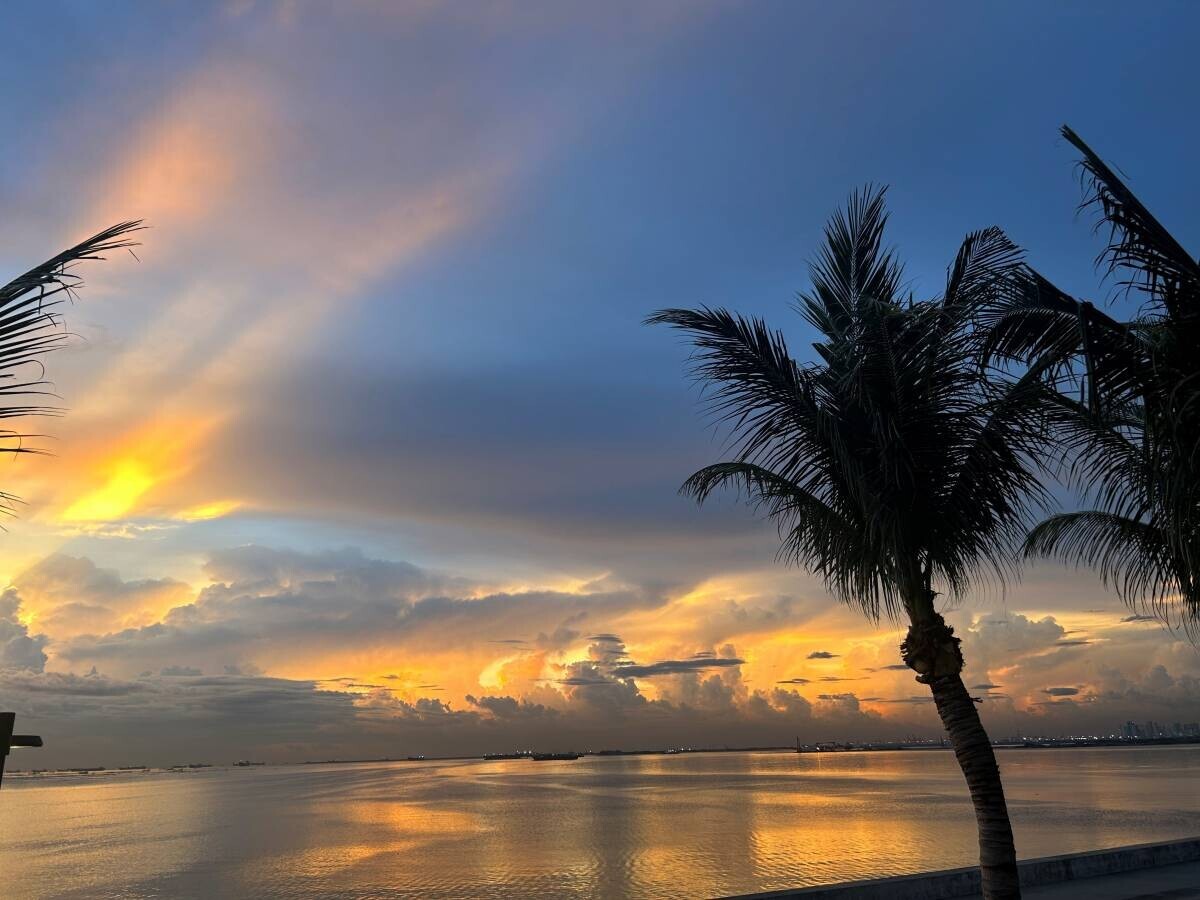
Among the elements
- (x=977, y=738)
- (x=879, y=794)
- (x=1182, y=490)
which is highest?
(x=1182, y=490)

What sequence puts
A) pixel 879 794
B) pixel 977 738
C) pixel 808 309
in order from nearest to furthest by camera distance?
pixel 977 738 → pixel 808 309 → pixel 879 794

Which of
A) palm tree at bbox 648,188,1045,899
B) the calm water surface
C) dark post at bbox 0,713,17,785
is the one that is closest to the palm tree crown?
palm tree at bbox 648,188,1045,899

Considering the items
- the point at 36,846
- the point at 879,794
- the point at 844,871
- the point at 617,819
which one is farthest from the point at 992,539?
the point at 879,794

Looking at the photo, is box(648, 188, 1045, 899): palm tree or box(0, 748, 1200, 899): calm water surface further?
box(0, 748, 1200, 899): calm water surface

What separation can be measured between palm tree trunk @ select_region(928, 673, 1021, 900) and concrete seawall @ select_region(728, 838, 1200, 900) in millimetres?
3064

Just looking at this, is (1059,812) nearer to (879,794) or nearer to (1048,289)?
(879,794)

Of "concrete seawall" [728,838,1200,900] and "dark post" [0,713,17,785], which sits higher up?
"dark post" [0,713,17,785]

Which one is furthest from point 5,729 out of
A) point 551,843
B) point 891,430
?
point 551,843

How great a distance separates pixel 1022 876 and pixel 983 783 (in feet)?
19.4

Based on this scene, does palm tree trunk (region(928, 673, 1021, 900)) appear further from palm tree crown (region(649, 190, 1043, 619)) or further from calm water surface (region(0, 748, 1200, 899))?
calm water surface (region(0, 748, 1200, 899))

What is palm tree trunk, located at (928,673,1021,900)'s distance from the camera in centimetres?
920

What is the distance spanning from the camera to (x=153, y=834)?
59.9 m

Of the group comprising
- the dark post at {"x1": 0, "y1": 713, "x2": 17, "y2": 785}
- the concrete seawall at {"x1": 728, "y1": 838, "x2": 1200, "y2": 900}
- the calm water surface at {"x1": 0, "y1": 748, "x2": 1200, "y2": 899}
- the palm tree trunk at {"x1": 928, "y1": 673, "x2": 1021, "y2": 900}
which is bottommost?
the calm water surface at {"x1": 0, "y1": 748, "x2": 1200, "y2": 899}

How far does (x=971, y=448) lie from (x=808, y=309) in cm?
260
